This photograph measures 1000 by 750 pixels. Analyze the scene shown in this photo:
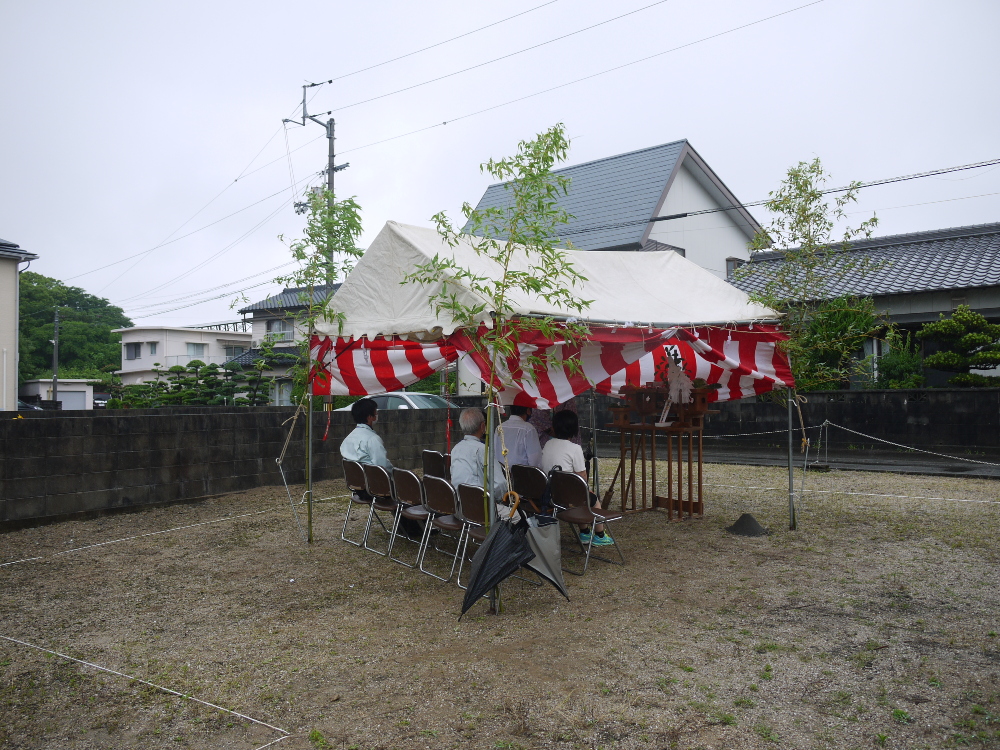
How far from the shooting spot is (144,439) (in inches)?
275

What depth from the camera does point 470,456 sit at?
15.6 ft

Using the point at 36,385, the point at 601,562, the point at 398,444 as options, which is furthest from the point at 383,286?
the point at 36,385

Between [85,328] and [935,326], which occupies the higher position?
[85,328]

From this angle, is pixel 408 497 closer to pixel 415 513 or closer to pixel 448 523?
pixel 415 513

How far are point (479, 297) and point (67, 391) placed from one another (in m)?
32.0

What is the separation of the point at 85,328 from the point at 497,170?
3945cm

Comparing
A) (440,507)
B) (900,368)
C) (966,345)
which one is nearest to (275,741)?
(440,507)

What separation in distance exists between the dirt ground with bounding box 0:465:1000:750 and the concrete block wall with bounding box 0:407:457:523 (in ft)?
1.92

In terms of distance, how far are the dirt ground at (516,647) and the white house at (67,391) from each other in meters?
26.8

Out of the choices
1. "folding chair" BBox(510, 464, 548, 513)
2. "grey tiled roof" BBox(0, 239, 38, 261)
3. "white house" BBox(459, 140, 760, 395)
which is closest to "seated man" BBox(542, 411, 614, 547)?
"folding chair" BBox(510, 464, 548, 513)

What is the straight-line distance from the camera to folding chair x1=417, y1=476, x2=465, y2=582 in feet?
14.8

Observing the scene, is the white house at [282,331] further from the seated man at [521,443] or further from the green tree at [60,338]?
the green tree at [60,338]

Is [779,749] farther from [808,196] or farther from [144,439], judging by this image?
[144,439]

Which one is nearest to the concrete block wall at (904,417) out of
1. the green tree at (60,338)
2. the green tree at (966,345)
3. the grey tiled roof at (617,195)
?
the green tree at (966,345)
